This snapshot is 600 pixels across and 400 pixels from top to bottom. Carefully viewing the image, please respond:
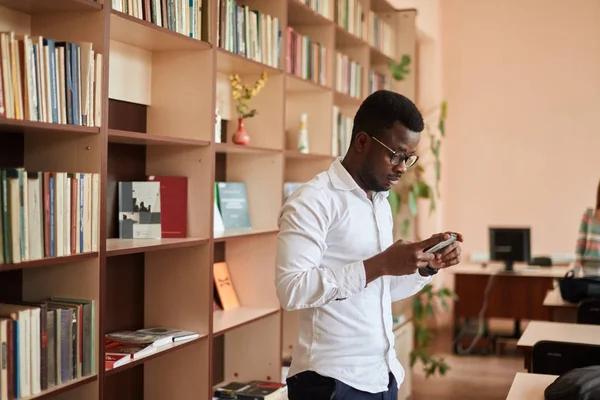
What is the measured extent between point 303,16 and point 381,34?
127 centimetres

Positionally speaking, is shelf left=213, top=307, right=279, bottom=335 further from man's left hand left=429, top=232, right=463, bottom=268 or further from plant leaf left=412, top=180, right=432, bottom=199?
plant leaf left=412, top=180, right=432, bottom=199

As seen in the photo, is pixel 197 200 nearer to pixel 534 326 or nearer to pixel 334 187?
pixel 334 187

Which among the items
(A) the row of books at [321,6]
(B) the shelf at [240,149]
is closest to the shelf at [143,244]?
(B) the shelf at [240,149]

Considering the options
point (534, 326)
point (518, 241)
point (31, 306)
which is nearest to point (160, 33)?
point (31, 306)

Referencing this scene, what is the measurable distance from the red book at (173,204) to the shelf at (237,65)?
1.84 ft

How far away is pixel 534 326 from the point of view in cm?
388

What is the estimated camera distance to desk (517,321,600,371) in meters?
3.46

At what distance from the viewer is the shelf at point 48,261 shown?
2.04m

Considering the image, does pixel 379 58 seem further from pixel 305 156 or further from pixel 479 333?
pixel 479 333

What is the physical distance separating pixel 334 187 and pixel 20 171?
0.85 m

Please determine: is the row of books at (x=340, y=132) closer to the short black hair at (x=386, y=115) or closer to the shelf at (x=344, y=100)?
the shelf at (x=344, y=100)

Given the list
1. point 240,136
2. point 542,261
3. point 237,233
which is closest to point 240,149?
point 240,136

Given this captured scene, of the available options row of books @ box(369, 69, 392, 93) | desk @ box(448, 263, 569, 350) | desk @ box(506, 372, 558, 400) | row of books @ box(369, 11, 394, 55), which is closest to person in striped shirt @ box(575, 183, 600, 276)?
desk @ box(448, 263, 569, 350)

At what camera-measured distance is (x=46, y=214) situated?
2189mm
